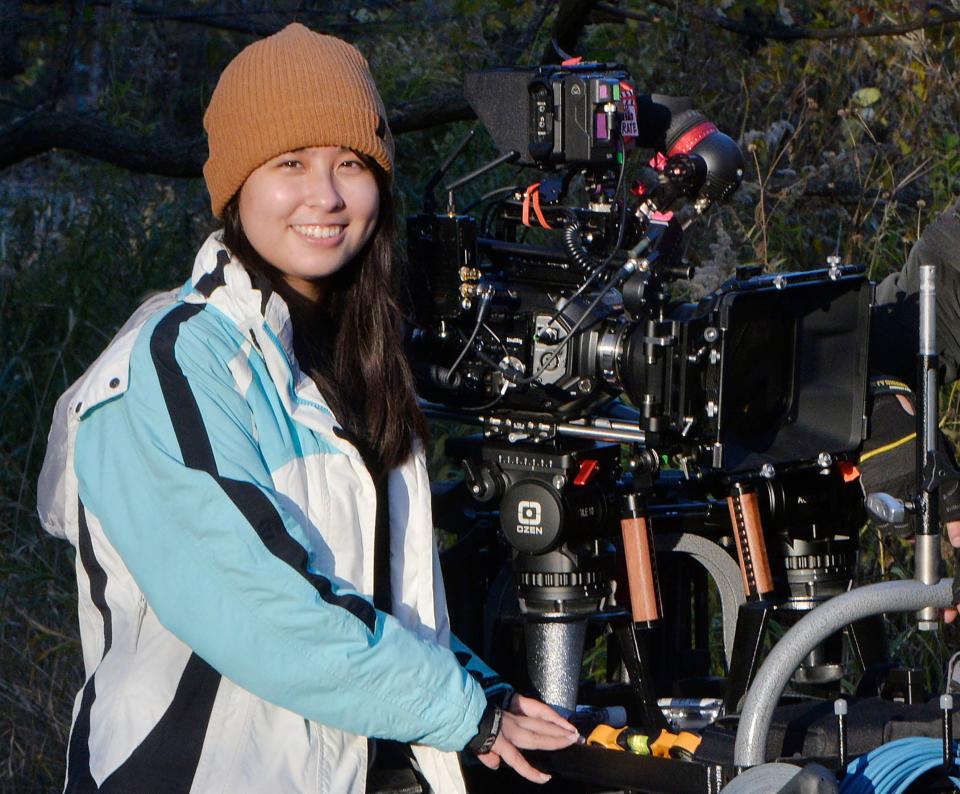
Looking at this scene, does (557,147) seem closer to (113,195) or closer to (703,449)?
(703,449)

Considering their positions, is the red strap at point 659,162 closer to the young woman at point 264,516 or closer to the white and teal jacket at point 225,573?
the young woman at point 264,516

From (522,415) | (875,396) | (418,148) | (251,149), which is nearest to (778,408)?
(875,396)

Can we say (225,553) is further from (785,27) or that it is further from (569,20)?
(785,27)

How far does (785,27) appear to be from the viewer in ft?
16.2

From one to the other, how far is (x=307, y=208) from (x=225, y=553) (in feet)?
1.72

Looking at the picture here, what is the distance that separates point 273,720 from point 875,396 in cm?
117

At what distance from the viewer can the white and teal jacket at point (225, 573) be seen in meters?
1.90

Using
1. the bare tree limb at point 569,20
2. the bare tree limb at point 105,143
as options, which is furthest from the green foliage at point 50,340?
the bare tree limb at point 569,20

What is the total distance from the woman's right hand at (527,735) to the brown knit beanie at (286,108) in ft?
2.72

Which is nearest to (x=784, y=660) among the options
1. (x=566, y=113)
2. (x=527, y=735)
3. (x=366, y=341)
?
(x=527, y=735)

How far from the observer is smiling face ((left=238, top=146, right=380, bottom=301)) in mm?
2137

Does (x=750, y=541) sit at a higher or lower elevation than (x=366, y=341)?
lower

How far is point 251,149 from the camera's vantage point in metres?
2.11


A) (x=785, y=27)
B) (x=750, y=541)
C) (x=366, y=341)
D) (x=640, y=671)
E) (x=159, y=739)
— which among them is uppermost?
(x=785, y=27)
